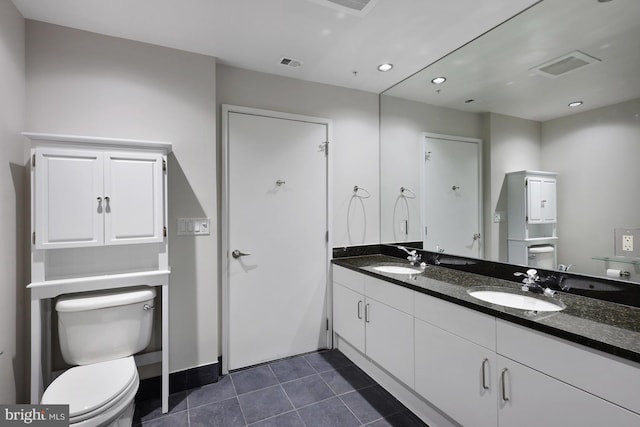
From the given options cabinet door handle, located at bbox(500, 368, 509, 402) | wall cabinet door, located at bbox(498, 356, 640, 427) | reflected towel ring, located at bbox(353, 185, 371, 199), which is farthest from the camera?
reflected towel ring, located at bbox(353, 185, 371, 199)

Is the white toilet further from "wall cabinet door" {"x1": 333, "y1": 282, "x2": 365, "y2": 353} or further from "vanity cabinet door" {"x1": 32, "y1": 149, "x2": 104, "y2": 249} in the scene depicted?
"wall cabinet door" {"x1": 333, "y1": 282, "x2": 365, "y2": 353}

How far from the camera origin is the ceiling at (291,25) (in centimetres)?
169

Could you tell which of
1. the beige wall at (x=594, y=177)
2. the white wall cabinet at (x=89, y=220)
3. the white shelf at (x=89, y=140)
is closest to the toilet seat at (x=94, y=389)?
the white wall cabinet at (x=89, y=220)

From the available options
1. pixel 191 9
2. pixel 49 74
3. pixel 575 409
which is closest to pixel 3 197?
pixel 49 74

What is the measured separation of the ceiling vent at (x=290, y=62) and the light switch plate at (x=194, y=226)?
137 centimetres

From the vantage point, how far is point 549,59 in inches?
64.8

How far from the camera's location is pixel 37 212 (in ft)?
5.26

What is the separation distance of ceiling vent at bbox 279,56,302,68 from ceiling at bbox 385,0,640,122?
112cm

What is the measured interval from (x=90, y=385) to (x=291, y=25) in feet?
7.54

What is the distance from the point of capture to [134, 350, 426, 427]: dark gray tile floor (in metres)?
1.81

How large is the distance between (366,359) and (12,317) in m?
2.27

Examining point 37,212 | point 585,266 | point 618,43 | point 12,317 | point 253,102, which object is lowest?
point 12,317

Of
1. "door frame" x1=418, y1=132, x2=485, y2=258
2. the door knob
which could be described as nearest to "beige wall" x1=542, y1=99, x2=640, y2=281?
"door frame" x1=418, y1=132, x2=485, y2=258

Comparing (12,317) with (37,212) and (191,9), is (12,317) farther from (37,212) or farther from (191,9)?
(191,9)
